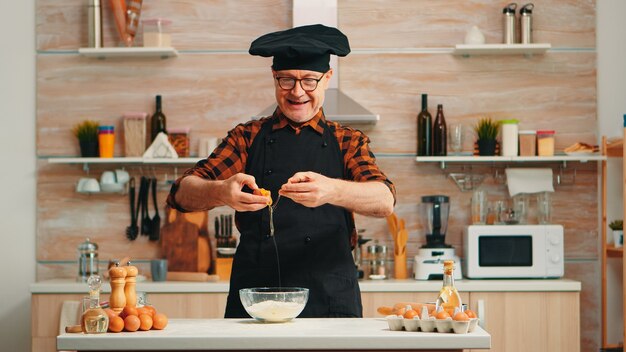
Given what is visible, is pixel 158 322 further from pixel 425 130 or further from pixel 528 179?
pixel 528 179

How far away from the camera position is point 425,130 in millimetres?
5137

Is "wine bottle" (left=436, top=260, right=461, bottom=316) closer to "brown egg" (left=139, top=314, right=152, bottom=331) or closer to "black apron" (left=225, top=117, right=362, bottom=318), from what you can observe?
"black apron" (left=225, top=117, right=362, bottom=318)

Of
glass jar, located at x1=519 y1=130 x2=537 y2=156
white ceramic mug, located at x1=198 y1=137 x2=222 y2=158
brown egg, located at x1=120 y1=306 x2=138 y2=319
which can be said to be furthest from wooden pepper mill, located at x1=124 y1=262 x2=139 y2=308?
glass jar, located at x1=519 y1=130 x2=537 y2=156

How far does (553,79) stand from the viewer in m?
5.23

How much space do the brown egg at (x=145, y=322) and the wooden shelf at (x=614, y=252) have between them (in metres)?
3.23

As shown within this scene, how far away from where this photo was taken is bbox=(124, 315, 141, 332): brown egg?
88.9 inches

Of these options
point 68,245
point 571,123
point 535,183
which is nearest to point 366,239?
point 535,183

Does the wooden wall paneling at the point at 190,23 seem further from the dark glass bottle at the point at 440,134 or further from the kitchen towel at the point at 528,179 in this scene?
the kitchen towel at the point at 528,179

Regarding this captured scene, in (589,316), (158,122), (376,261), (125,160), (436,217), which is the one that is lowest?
(589,316)

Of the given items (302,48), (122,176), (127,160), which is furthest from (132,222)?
(302,48)

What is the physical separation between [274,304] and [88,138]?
302 cm

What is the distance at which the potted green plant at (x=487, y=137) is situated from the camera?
5070mm

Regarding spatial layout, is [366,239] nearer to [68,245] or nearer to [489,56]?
[489,56]

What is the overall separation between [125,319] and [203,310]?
2.45m
